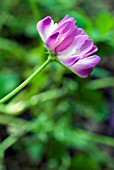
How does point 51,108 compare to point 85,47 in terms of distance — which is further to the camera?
point 51,108

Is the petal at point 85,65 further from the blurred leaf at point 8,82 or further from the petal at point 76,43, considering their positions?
the blurred leaf at point 8,82

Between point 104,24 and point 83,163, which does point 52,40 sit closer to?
point 104,24

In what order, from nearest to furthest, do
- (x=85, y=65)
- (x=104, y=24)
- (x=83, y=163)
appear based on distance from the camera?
(x=85, y=65)
(x=104, y=24)
(x=83, y=163)

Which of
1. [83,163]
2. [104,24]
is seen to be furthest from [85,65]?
[83,163]

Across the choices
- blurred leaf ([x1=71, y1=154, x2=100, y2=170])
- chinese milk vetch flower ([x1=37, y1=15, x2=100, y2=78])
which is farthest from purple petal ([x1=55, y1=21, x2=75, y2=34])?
blurred leaf ([x1=71, y1=154, x2=100, y2=170])

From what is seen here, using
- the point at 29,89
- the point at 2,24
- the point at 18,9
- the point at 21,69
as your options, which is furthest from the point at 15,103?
the point at 18,9

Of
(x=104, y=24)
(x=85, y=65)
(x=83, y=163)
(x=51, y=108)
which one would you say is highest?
(x=85, y=65)

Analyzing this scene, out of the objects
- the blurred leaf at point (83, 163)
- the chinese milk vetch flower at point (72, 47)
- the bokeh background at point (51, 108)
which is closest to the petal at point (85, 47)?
the chinese milk vetch flower at point (72, 47)

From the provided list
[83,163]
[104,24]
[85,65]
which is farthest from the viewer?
[83,163]

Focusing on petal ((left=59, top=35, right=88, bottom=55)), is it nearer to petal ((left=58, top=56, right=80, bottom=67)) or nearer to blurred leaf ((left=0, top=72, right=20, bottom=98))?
petal ((left=58, top=56, right=80, bottom=67))
